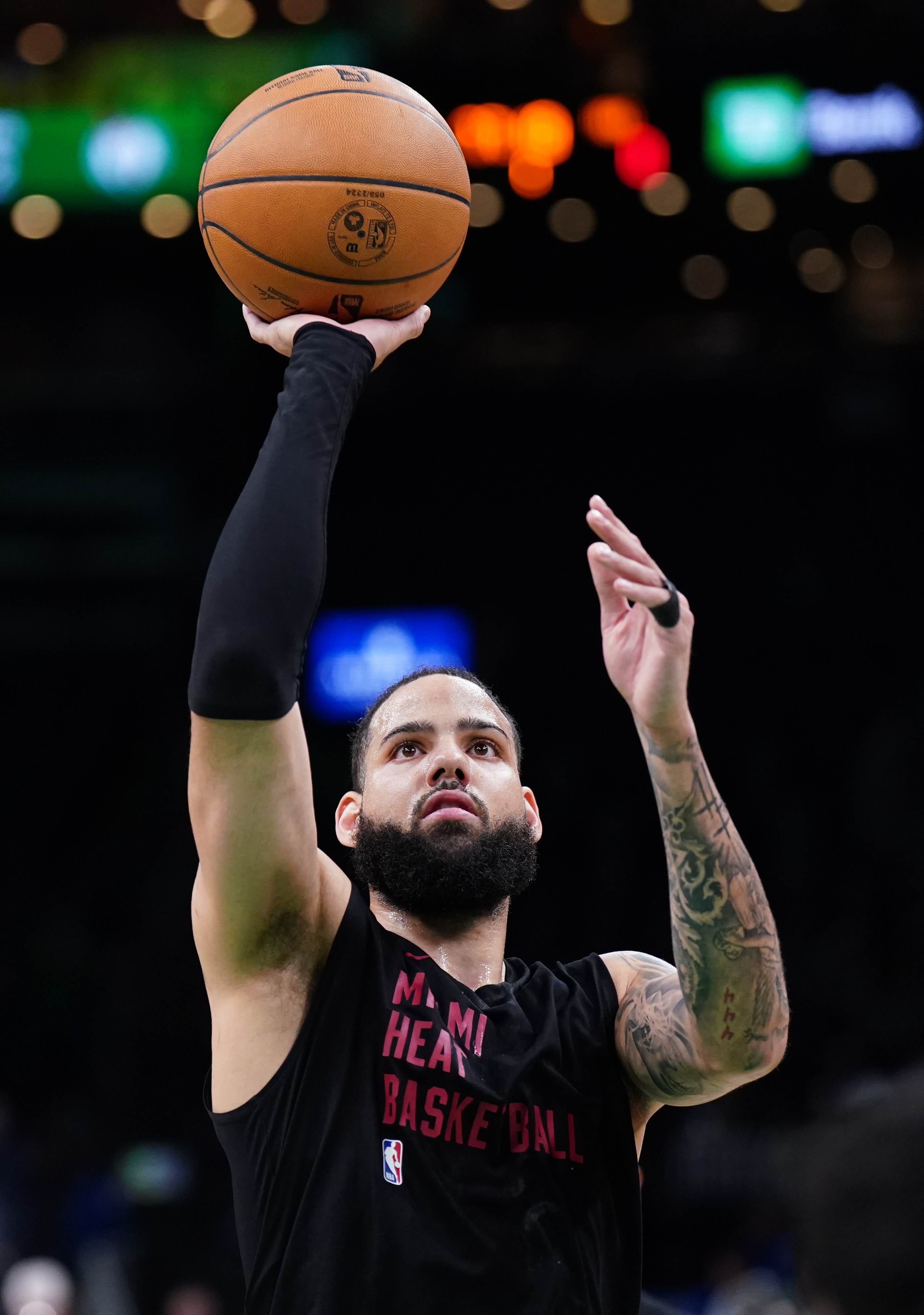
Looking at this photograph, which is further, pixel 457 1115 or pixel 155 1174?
pixel 155 1174

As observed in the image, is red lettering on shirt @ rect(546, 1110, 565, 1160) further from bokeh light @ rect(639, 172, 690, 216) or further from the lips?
bokeh light @ rect(639, 172, 690, 216)

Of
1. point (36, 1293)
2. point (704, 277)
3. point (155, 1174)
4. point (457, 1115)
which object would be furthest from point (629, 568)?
point (704, 277)

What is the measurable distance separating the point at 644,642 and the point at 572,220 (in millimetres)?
11520

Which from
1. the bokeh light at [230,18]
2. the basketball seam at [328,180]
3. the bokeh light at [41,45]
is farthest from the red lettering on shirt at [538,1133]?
the bokeh light at [41,45]

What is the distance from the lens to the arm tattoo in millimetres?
2791

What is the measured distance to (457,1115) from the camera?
2.77m

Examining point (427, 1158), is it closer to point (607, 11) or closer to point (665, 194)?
point (607, 11)

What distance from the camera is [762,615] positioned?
1511 centimetres

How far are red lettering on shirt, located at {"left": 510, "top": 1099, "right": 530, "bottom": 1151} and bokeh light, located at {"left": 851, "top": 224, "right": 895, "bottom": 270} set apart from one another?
12.1 metres

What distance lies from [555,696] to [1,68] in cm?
740

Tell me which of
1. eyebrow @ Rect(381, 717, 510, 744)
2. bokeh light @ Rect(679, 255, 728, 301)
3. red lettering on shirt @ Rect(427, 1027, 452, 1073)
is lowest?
red lettering on shirt @ Rect(427, 1027, 452, 1073)

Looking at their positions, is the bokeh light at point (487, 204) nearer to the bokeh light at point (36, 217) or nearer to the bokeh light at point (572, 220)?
the bokeh light at point (572, 220)

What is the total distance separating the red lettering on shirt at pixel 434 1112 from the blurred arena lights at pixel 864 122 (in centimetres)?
1190

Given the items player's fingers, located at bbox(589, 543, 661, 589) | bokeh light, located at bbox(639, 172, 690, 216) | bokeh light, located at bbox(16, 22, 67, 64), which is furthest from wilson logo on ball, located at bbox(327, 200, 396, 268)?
bokeh light, located at bbox(16, 22, 67, 64)
